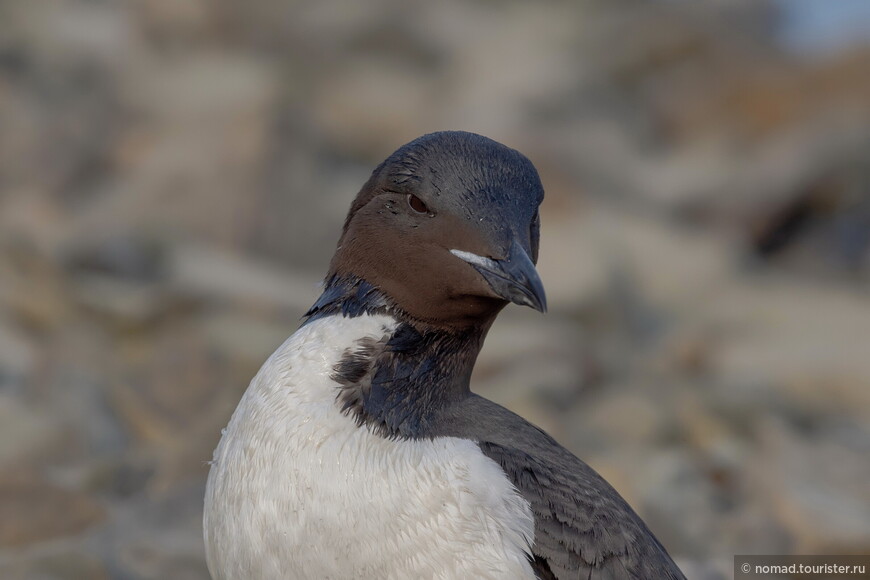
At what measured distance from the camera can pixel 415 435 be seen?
3936 mm

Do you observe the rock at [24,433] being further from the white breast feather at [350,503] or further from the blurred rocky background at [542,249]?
the white breast feather at [350,503]

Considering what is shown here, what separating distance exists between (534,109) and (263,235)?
156 inches

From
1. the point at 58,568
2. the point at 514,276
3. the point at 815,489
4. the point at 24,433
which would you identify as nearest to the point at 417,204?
the point at 514,276

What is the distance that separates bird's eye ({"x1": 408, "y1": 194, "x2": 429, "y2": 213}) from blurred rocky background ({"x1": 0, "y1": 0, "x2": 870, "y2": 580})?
2.74 m

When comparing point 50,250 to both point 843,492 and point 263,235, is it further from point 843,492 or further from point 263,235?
point 843,492

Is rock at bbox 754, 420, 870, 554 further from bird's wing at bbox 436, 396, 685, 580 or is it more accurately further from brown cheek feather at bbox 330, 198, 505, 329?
brown cheek feather at bbox 330, 198, 505, 329

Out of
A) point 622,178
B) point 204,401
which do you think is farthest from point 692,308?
point 204,401

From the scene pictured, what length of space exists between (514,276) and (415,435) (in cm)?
66

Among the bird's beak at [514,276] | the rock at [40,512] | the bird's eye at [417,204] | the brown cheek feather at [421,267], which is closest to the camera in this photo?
the bird's beak at [514,276]

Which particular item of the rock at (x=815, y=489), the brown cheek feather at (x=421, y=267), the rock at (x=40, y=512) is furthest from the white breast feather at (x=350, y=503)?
the rock at (x=815, y=489)

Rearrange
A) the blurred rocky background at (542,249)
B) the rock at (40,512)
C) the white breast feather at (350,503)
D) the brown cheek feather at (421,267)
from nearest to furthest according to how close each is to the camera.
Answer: the white breast feather at (350,503)
the brown cheek feather at (421,267)
the rock at (40,512)
the blurred rocky background at (542,249)

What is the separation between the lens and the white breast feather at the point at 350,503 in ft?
12.4

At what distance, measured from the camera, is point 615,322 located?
1048 cm

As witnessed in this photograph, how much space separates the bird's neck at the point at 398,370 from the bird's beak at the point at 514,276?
35 cm
